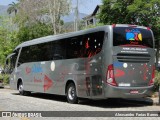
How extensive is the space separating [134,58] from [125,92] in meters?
1.44

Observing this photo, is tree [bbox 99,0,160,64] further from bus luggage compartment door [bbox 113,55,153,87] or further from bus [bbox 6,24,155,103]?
bus luggage compartment door [bbox 113,55,153,87]

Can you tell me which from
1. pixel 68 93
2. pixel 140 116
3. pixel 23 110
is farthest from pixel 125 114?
pixel 68 93

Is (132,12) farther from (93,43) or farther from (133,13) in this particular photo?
(93,43)

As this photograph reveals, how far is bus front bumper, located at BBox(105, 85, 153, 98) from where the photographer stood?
51.1 feet

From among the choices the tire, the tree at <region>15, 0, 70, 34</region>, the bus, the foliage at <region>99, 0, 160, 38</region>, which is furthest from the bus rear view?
the tree at <region>15, 0, 70, 34</region>

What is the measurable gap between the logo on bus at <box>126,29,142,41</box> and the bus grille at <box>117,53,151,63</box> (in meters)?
0.68

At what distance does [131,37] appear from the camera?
16.1m

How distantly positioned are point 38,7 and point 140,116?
31.3m

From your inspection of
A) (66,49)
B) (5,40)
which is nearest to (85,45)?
(66,49)

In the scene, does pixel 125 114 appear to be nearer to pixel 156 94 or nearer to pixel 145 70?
pixel 145 70

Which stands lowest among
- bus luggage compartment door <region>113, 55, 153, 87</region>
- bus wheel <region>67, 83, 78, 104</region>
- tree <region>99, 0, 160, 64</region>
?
→ bus wheel <region>67, 83, 78, 104</region>

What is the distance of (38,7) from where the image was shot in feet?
140

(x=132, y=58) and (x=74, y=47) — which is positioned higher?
(x=74, y=47)

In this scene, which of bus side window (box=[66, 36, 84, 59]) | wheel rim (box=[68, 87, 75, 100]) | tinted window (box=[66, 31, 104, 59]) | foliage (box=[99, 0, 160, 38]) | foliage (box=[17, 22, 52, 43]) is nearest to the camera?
tinted window (box=[66, 31, 104, 59])
